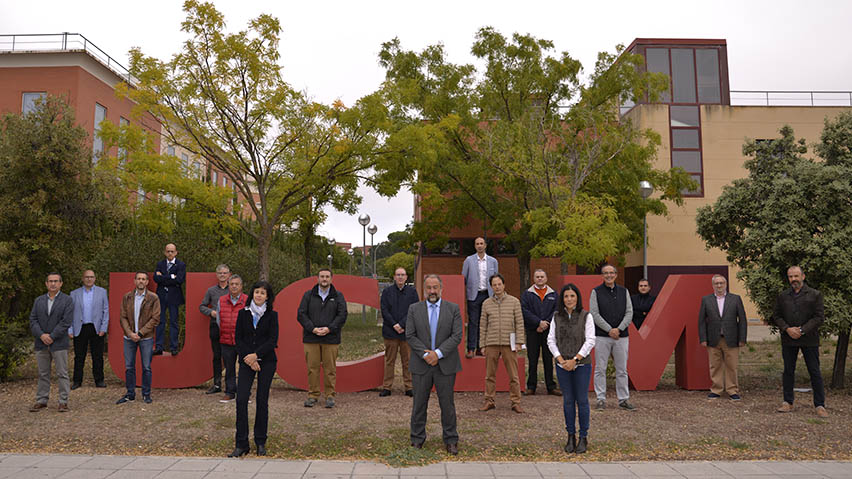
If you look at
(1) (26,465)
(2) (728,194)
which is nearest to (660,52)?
(2) (728,194)

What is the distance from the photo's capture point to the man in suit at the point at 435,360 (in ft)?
20.2

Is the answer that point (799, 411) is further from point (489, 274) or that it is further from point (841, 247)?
point (489, 274)

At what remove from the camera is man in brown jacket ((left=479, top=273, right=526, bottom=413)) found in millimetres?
8047

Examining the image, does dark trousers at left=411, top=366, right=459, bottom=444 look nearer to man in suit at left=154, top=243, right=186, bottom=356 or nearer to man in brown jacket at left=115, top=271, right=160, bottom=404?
man in brown jacket at left=115, top=271, right=160, bottom=404

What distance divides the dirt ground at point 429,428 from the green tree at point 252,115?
712 cm

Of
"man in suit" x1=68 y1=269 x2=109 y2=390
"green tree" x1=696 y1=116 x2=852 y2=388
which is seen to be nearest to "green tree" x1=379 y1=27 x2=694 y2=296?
"green tree" x1=696 y1=116 x2=852 y2=388

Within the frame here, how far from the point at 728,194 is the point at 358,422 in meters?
7.90

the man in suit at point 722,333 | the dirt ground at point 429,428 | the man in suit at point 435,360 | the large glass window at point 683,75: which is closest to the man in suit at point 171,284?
the dirt ground at point 429,428

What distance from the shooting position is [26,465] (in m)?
5.51

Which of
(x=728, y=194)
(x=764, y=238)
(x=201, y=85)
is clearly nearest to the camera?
(x=764, y=238)

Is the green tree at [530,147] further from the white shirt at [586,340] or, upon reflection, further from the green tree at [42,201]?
the white shirt at [586,340]

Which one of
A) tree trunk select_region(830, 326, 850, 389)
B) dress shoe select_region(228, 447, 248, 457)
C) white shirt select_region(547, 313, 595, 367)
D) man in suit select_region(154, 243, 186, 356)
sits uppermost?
man in suit select_region(154, 243, 186, 356)

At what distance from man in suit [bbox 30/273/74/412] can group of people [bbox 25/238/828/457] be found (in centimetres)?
1

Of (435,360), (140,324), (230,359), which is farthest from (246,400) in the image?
(140,324)
